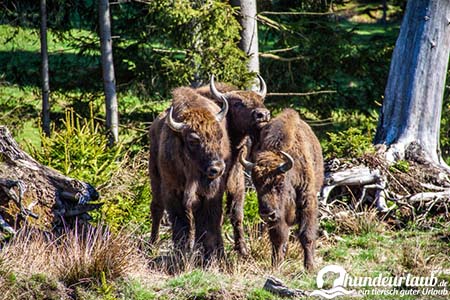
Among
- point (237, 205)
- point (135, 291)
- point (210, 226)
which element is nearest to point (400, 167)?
point (237, 205)

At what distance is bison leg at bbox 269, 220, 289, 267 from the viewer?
11.3m

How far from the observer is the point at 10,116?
64.2 feet

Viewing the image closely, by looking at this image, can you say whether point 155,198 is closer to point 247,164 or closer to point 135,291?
point 247,164

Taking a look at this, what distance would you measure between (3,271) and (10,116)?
10.4 meters

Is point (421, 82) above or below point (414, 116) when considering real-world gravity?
above

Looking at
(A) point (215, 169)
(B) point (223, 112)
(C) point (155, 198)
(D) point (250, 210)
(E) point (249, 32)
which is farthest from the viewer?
(E) point (249, 32)

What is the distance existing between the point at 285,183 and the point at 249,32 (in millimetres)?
6701

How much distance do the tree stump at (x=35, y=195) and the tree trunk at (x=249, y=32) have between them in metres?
6.43

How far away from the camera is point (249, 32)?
17.4 metres

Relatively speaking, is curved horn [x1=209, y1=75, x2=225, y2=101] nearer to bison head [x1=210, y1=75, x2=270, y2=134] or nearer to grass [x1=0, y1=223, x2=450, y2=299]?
bison head [x1=210, y1=75, x2=270, y2=134]

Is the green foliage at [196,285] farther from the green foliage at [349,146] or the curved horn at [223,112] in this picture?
the green foliage at [349,146]

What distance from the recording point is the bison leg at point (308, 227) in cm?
1137

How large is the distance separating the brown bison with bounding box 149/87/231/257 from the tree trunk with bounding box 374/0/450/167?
16.1ft

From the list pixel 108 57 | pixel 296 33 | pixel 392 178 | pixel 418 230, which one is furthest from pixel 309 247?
pixel 296 33
